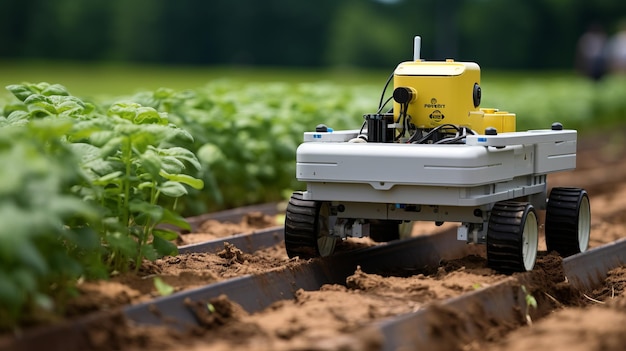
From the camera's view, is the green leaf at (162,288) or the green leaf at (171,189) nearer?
the green leaf at (162,288)

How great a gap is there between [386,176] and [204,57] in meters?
60.0

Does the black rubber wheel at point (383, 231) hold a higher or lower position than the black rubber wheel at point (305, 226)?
lower

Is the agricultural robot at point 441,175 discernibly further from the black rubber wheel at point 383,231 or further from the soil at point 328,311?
the black rubber wheel at point 383,231

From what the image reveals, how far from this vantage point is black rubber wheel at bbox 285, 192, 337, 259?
780 centimetres

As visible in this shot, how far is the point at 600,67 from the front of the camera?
33.8 metres

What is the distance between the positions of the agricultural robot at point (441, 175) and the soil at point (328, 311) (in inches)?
12.0

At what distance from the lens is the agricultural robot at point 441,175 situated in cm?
717

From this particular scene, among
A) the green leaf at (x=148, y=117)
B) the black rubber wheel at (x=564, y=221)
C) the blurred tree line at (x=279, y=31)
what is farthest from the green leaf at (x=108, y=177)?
the blurred tree line at (x=279, y=31)

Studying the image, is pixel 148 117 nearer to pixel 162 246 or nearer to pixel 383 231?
pixel 162 246

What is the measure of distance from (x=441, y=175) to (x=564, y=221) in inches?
72.1

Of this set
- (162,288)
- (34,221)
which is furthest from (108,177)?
(34,221)

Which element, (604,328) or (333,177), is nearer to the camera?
(604,328)

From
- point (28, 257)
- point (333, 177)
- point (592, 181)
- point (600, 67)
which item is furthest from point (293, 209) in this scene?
point (600, 67)

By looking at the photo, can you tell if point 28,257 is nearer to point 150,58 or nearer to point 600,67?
point 600,67
